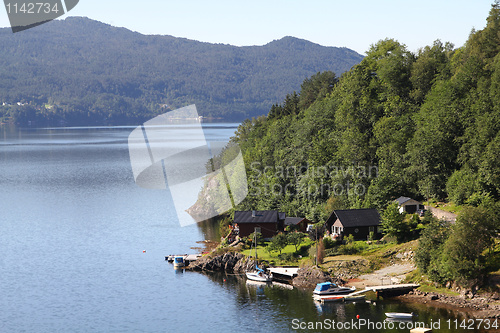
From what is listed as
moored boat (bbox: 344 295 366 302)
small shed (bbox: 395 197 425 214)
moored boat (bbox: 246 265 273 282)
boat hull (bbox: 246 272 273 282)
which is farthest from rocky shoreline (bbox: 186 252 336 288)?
small shed (bbox: 395 197 425 214)

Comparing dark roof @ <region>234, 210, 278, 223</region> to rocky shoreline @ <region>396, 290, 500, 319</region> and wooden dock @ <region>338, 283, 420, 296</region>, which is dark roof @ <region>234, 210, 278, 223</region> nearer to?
wooden dock @ <region>338, 283, 420, 296</region>

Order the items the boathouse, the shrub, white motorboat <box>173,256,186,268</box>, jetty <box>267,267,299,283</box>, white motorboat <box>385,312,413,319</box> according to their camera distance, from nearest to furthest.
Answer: white motorboat <box>385,312,413,319</box> < jetty <box>267,267,299,283</box> < the shrub < the boathouse < white motorboat <box>173,256,186,268</box>

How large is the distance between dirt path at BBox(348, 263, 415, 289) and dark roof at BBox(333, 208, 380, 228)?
7.57 meters

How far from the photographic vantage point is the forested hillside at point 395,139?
60812 mm

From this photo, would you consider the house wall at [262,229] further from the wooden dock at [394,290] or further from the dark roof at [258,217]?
the wooden dock at [394,290]

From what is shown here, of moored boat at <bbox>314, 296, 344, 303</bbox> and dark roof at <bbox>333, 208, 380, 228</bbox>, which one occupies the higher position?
dark roof at <bbox>333, 208, 380, 228</bbox>

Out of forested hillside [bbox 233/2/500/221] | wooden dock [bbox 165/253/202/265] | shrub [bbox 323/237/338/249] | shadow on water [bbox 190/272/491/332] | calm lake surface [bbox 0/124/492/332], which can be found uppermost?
forested hillside [bbox 233/2/500/221]

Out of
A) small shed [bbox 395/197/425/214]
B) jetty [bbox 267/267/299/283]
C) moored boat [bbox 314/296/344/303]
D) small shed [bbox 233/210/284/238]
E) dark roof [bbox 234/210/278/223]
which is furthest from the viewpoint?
dark roof [bbox 234/210/278/223]

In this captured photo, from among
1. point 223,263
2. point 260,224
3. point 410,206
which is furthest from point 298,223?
point 410,206

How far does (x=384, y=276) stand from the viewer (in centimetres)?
4891

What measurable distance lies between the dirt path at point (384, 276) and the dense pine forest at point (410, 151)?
233cm

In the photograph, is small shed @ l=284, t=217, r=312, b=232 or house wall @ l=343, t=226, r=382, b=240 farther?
small shed @ l=284, t=217, r=312, b=232

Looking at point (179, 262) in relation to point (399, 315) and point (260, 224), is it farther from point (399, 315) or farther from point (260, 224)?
point (399, 315)

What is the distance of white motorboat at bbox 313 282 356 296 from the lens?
46.8 m
